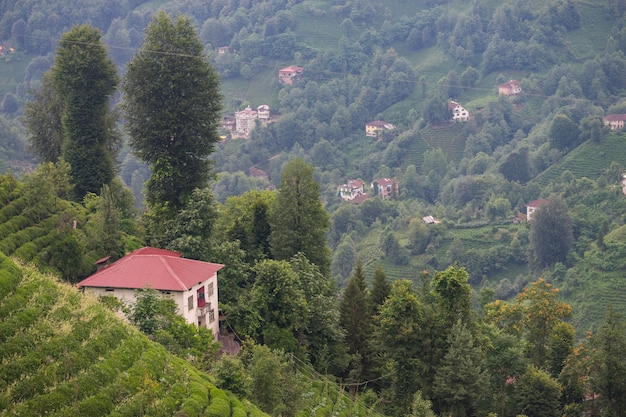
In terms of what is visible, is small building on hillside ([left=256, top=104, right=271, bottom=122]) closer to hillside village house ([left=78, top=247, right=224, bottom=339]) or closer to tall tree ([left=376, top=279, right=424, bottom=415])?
tall tree ([left=376, top=279, right=424, bottom=415])

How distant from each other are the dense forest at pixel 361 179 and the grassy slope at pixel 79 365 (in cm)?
251

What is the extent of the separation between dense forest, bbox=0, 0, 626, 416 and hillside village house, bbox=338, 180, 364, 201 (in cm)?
111

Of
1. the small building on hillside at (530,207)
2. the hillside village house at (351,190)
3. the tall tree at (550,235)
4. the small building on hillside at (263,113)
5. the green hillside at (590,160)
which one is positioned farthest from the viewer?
the small building on hillside at (263,113)

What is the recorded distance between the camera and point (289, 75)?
133000 mm

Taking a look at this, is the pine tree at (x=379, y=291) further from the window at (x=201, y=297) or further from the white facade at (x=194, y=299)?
the window at (x=201, y=297)

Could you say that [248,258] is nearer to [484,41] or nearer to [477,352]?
[477,352]

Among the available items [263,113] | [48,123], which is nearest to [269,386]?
[48,123]

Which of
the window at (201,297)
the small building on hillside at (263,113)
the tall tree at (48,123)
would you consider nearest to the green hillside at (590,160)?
the small building on hillside at (263,113)

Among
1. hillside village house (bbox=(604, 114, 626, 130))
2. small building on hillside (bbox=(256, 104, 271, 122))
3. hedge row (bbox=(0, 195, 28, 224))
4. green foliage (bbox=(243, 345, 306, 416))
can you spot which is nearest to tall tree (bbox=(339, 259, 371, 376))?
green foliage (bbox=(243, 345, 306, 416))

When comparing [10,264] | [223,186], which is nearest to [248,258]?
[10,264]

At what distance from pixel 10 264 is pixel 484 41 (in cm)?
12637

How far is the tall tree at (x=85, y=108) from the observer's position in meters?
40.4

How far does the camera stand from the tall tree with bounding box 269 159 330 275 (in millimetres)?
36656

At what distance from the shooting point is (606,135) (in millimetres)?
99562
